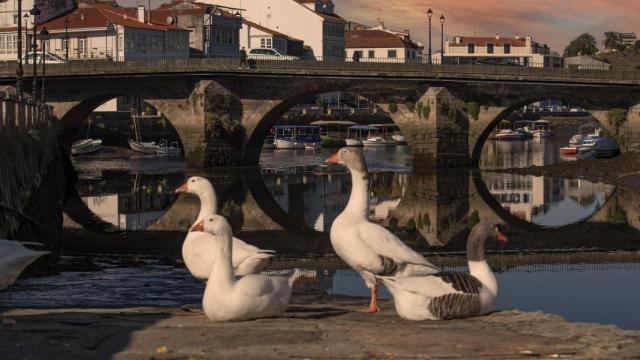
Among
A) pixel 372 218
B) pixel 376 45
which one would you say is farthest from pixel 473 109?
pixel 376 45

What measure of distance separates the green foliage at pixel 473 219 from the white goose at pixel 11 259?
1100 inches

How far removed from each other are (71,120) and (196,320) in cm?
6655

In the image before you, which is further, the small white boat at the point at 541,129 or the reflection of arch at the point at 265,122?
the small white boat at the point at 541,129

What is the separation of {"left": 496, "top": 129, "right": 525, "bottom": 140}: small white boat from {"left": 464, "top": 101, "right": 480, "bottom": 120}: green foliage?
65.1 metres

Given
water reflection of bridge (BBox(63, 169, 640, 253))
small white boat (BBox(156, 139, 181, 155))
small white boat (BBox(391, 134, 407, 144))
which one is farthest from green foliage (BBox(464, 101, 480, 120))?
small white boat (BBox(391, 134, 407, 144))

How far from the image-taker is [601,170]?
6869cm

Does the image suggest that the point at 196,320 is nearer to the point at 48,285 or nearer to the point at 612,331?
the point at 612,331

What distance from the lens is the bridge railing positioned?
69.4 m

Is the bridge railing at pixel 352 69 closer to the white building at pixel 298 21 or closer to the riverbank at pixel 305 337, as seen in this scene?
the riverbank at pixel 305 337

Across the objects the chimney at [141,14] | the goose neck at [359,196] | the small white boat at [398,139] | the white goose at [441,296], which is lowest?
the white goose at [441,296]

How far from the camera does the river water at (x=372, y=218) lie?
24.6 m

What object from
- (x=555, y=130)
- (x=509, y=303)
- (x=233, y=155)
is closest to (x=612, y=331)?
(x=509, y=303)

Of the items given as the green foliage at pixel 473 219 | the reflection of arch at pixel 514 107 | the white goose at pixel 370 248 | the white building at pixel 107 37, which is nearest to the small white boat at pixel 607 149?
the reflection of arch at pixel 514 107

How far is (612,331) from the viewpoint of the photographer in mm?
13883
